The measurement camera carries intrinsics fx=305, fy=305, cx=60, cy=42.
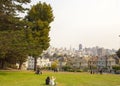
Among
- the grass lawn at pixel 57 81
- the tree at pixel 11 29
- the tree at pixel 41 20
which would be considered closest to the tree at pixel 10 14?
the tree at pixel 11 29

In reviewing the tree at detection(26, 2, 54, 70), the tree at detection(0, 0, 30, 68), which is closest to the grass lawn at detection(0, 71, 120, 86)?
the tree at detection(0, 0, 30, 68)

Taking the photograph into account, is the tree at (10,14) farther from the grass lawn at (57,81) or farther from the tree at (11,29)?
the grass lawn at (57,81)

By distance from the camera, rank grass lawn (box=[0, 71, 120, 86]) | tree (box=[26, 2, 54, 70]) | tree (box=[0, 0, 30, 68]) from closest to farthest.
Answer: grass lawn (box=[0, 71, 120, 86]) → tree (box=[0, 0, 30, 68]) → tree (box=[26, 2, 54, 70])

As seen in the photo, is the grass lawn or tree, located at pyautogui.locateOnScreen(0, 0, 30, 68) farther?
tree, located at pyautogui.locateOnScreen(0, 0, 30, 68)

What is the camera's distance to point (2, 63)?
62156 millimetres

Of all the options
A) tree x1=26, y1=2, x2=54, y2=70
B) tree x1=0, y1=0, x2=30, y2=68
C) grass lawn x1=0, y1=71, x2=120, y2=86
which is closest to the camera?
grass lawn x1=0, y1=71, x2=120, y2=86

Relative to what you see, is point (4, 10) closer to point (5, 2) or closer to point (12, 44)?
point (5, 2)

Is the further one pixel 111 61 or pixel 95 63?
pixel 95 63

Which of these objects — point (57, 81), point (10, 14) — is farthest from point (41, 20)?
point (57, 81)

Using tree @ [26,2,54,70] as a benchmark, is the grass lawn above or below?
below

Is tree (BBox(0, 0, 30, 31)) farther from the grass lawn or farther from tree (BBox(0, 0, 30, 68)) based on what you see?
the grass lawn

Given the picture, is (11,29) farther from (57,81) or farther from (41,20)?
(41,20)

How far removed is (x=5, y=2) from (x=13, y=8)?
1.96 meters

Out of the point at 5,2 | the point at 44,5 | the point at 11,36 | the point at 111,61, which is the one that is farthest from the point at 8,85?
the point at 111,61
